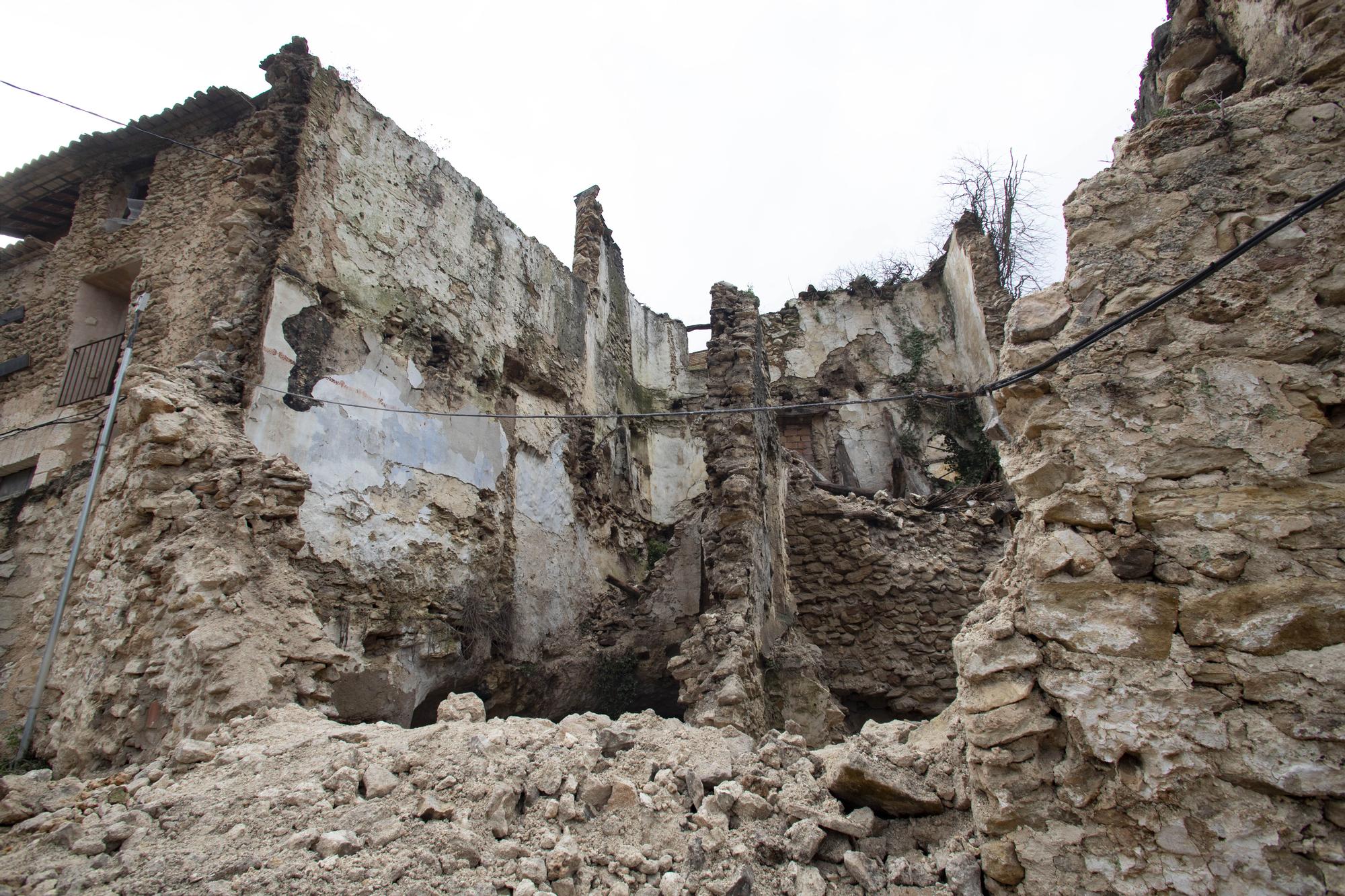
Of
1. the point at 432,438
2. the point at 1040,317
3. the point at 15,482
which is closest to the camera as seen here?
the point at 1040,317

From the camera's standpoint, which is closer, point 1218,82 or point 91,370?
point 1218,82

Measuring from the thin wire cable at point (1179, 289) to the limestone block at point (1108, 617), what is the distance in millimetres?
825

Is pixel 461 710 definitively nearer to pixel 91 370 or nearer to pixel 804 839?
pixel 804 839

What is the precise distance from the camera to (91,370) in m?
7.55

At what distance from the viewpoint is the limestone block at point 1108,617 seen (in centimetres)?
235

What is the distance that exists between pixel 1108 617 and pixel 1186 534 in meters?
0.37

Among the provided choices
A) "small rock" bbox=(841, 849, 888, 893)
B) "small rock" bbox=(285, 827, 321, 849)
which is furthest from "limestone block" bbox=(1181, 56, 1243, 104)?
"small rock" bbox=(285, 827, 321, 849)

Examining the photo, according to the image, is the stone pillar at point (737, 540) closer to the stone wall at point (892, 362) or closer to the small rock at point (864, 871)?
the small rock at point (864, 871)

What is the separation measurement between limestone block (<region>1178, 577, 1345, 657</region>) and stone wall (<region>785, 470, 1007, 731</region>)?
6.11 metres

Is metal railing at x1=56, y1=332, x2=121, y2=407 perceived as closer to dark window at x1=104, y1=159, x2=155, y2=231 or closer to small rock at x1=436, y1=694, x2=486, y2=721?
dark window at x1=104, y1=159, x2=155, y2=231

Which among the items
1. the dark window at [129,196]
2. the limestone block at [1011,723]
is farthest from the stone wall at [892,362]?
the limestone block at [1011,723]

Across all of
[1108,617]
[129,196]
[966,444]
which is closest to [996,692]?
[1108,617]

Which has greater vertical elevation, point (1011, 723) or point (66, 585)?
point (66, 585)

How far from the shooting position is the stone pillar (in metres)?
5.53
